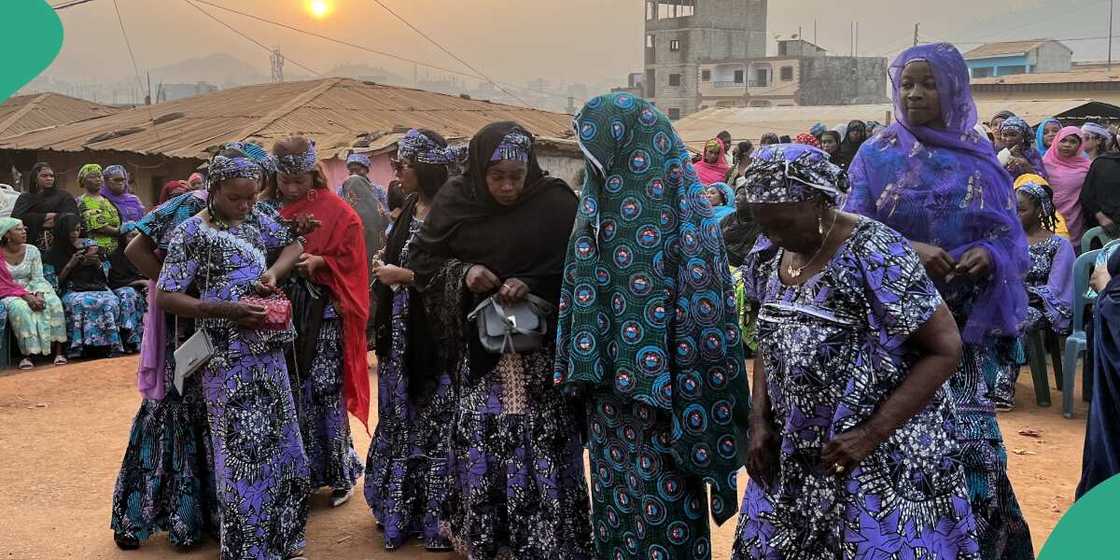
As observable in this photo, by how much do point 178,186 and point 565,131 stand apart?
12.3 metres

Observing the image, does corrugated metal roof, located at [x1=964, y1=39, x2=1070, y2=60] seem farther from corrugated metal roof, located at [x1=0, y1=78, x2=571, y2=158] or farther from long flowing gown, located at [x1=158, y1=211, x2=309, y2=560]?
long flowing gown, located at [x1=158, y1=211, x2=309, y2=560]

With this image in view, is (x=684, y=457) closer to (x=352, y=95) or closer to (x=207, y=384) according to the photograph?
(x=207, y=384)

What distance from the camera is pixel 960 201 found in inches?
→ 157

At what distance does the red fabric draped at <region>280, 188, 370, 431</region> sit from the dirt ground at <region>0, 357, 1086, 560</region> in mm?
762

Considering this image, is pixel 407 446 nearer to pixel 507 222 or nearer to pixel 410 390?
pixel 410 390

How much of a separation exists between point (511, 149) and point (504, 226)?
328 millimetres

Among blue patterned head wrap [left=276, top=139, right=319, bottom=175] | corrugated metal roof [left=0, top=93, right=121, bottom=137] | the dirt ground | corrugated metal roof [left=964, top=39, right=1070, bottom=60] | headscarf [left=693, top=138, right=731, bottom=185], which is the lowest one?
the dirt ground

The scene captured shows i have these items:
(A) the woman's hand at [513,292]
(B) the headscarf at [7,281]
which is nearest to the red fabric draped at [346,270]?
(A) the woman's hand at [513,292]

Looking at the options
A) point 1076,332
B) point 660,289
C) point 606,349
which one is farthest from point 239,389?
point 1076,332

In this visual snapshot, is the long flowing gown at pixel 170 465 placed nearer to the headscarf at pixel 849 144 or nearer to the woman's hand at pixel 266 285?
the woman's hand at pixel 266 285

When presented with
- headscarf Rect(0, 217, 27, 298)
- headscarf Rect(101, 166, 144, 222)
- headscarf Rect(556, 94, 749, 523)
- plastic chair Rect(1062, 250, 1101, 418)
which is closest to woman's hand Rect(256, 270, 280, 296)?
headscarf Rect(556, 94, 749, 523)

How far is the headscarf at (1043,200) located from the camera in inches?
269

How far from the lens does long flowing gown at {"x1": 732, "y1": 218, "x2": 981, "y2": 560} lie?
117 inches

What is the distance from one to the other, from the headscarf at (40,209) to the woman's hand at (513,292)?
8955mm
